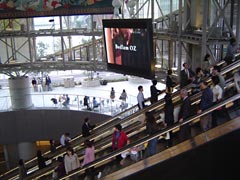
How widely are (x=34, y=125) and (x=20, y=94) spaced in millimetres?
1978

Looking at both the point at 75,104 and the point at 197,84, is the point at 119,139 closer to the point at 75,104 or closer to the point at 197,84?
the point at 197,84

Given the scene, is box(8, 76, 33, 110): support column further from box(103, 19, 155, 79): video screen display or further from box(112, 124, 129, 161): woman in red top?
box(112, 124, 129, 161): woman in red top

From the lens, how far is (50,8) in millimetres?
18031

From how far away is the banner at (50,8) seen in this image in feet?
58.2

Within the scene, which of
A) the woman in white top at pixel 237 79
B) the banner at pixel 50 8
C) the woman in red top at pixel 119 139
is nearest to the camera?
the woman in white top at pixel 237 79

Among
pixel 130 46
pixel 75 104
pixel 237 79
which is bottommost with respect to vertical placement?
pixel 75 104

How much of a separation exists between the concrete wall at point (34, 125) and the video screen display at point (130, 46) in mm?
5191

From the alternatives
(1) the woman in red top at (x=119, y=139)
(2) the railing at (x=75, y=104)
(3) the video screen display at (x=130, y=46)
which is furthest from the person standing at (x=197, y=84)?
(2) the railing at (x=75, y=104)

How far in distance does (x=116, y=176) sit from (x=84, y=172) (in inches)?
55.9

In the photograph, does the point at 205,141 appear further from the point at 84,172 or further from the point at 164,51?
the point at 164,51

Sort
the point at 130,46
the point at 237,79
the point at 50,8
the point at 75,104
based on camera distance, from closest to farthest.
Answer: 1. the point at 237,79
2. the point at 130,46
3. the point at 50,8
4. the point at 75,104

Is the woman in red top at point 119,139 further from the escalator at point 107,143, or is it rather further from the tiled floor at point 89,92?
the tiled floor at point 89,92

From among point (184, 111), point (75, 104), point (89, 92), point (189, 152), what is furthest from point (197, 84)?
point (89, 92)

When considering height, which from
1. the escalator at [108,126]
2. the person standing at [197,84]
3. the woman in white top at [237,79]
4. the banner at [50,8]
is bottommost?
the escalator at [108,126]
